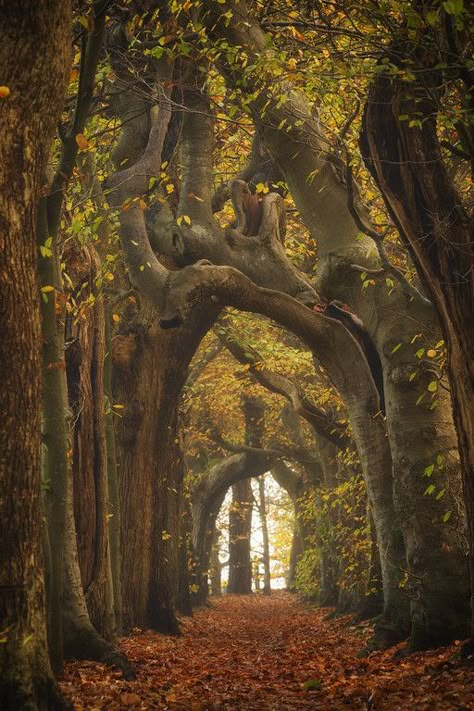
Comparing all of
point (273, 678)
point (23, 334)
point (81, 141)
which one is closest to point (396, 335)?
point (273, 678)

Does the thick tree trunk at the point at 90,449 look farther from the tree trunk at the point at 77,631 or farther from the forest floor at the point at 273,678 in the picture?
the tree trunk at the point at 77,631

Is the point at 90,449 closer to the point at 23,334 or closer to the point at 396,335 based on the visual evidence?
the point at 23,334

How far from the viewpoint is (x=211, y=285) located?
10211mm

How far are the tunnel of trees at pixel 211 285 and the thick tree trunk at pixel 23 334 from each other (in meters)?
0.02

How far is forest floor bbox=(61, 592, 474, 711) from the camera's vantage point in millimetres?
5203

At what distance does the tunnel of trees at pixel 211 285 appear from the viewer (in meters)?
4.72

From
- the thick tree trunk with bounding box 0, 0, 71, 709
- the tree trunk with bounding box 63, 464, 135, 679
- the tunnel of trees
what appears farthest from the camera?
Result: the tree trunk with bounding box 63, 464, 135, 679

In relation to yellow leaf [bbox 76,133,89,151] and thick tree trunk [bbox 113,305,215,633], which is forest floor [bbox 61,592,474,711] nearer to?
thick tree trunk [bbox 113,305,215,633]

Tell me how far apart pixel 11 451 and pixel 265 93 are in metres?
6.96

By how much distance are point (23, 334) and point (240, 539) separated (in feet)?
81.8

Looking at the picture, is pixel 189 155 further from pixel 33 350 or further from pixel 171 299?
pixel 33 350

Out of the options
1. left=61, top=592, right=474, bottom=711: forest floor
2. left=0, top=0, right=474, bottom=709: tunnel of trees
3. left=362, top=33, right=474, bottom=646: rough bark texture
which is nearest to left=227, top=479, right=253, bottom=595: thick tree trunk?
left=0, top=0, right=474, bottom=709: tunnel of trees

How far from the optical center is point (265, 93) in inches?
382

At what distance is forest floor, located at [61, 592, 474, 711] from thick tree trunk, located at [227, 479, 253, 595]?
16.8 meters
